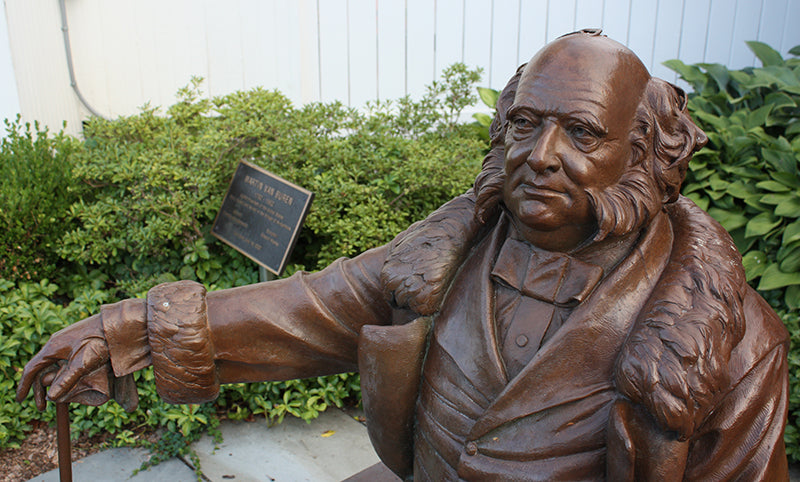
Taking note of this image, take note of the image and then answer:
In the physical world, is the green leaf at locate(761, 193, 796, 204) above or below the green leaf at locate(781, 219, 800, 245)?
above

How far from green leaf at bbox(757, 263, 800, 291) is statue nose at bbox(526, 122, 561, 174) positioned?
8.49ft

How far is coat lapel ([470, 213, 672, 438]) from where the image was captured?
1.38m

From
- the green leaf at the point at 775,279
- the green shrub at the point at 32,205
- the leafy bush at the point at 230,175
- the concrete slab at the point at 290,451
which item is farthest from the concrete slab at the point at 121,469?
the green leaf at the point at 775,279

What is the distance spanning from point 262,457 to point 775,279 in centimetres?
A: 274

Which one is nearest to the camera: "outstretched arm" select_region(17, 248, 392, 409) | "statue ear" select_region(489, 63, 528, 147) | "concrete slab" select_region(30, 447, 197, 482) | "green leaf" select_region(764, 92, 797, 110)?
"statue ear" select_region(489, 63, 528, 147)

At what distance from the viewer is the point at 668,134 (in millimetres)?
1441

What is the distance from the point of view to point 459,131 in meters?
4.94

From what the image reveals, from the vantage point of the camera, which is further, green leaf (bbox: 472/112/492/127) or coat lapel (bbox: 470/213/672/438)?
green leaf (bbox: 472/112/492/127)

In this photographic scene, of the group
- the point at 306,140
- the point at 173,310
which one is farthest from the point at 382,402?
the point at 306,140

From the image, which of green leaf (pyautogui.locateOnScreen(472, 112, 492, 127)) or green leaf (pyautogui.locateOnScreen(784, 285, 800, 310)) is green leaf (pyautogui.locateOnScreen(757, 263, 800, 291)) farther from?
green leaf (pyautogui.locateOnScreen(472, 112, 492, 127))

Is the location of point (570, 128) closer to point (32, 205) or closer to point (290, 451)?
point (290, 451)

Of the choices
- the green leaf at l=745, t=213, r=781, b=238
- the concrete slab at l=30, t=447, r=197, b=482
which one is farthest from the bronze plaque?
the green leaf at l=745, t=213, r=781, b=238

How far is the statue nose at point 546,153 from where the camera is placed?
133 centimetres

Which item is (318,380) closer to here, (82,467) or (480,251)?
(82,467)
